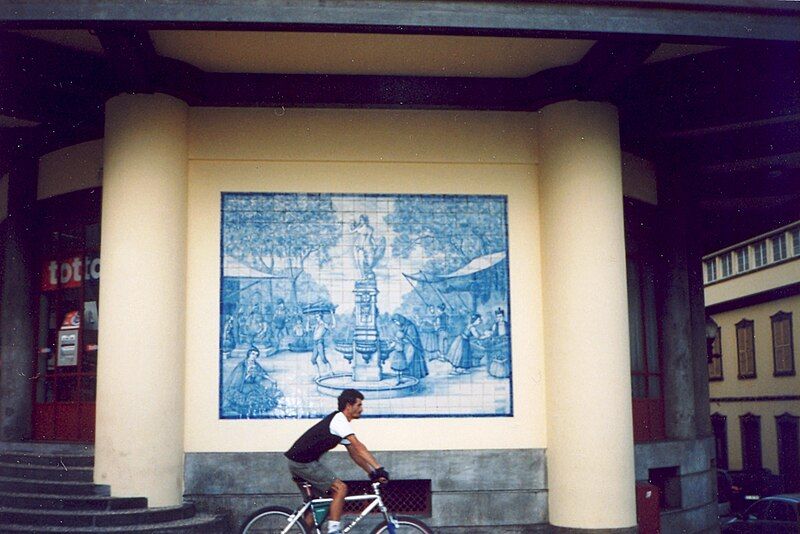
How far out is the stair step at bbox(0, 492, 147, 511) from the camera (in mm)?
11570

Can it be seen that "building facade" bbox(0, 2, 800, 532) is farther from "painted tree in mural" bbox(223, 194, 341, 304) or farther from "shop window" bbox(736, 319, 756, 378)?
"shop window" bbox(736, 319, 756, 378)

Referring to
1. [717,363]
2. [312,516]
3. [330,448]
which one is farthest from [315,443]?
[717,363]

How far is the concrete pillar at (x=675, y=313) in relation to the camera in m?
15.2

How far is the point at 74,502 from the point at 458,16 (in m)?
7.35

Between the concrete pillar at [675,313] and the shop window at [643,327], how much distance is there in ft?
0.43

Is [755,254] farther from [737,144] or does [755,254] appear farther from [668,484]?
[668,484]

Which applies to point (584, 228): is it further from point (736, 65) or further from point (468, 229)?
point (736, 65)

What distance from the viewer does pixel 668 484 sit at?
14648mm

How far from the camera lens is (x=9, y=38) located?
12078 millimetres

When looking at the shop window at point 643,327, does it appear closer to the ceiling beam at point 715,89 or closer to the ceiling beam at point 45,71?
the ceiling beam at point 715,89

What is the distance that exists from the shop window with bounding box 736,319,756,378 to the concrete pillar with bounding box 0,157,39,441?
1120 inches

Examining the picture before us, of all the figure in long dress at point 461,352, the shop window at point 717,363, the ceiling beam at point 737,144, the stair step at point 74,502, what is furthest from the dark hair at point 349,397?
the shop window at point 717,363

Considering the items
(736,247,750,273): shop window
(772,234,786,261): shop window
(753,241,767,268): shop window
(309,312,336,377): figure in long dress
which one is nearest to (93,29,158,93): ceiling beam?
(309,312,336,377): figure in long dress

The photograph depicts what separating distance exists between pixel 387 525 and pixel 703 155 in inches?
371
